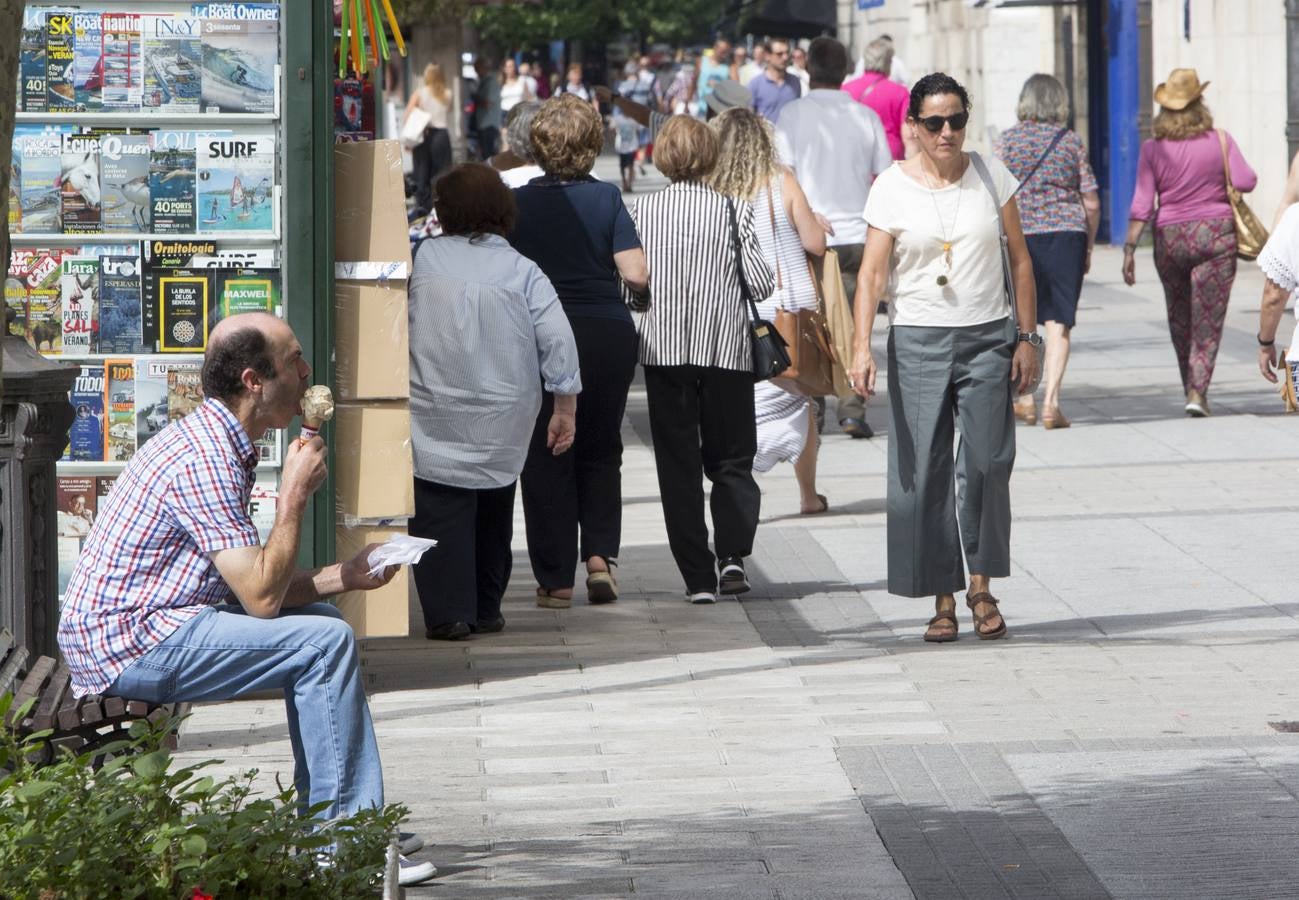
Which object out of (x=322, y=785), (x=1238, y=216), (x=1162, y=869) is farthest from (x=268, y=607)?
(x=1238, y=216)

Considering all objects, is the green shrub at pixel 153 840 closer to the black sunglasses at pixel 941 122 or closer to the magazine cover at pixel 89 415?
the magazine cover at pixel 89 415

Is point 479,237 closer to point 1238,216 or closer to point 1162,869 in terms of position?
point 1162,869

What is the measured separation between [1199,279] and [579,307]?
18.8ft

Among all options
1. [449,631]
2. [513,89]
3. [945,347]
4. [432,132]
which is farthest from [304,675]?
[513,89]

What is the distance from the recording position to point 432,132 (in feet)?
A: 91.1

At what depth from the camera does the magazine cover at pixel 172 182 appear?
6633mm

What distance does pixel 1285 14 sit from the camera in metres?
21.6

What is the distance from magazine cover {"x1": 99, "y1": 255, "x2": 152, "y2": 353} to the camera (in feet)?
22.0

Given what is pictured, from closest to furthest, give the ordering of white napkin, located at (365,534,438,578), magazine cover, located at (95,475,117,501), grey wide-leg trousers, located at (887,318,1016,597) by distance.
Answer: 1. white napkin, located at (365,534,438,578)
2. magazine cover, located at (95,475,117,501)
3. grey wide-leg trousers, located at (887,318,1016,597)

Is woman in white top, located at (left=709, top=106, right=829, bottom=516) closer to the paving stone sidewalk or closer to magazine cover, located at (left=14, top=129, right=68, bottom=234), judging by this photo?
the paving stone sidewalk

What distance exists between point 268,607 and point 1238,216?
905cm

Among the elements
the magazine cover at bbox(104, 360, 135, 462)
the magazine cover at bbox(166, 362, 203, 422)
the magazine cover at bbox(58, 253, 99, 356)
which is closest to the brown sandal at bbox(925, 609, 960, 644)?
the magazine cover at bbox(166, 362, 203, 422)

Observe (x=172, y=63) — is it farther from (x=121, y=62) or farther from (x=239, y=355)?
(x=239, y=355)

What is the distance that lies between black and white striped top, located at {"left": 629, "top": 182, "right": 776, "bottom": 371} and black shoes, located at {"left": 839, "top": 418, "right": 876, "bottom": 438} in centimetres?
444
